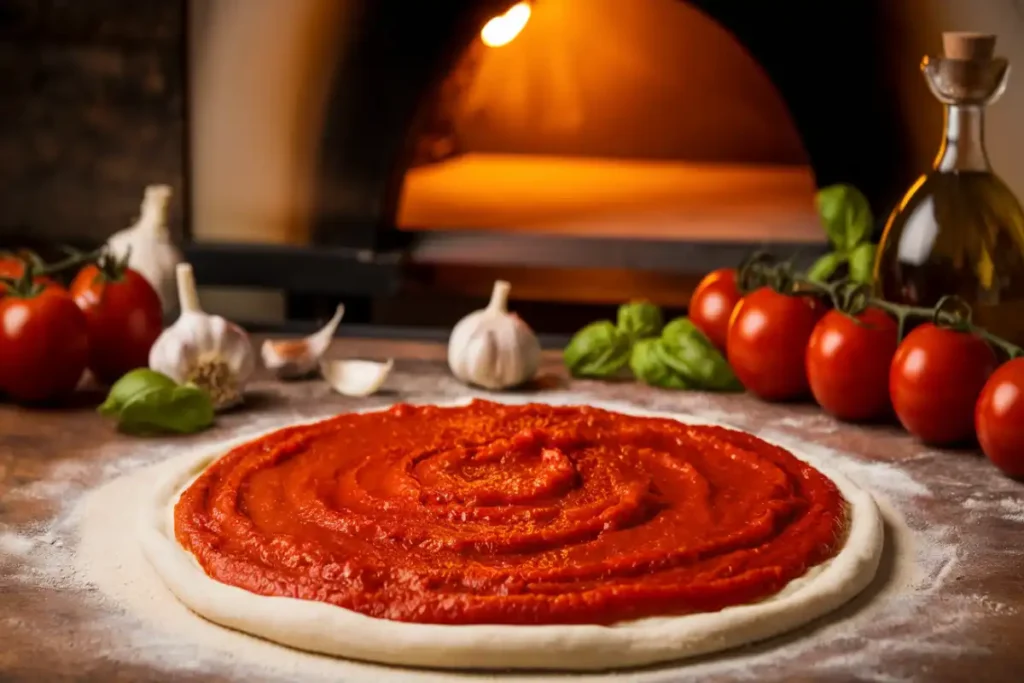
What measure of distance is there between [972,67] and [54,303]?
157cm

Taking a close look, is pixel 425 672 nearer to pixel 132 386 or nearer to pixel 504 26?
pixel 132 386

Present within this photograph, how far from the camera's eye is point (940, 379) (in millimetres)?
1996

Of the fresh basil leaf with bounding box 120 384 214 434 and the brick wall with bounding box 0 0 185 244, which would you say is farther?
the brick wall with bounding box 0 0 185 244

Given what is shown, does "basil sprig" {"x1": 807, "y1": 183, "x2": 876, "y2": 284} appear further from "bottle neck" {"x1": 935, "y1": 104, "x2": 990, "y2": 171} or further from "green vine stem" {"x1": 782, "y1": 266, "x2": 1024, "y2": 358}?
"bottle neck" {"x1": 935, "y1": 104, "x2": 990, "y2": 171}

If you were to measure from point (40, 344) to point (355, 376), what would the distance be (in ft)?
1.78

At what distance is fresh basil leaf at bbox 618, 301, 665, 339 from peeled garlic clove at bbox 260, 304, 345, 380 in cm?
55

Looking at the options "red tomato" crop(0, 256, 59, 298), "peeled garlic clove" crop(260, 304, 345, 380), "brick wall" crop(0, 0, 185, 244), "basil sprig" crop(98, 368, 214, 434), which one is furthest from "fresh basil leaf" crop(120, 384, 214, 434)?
"brick wall" crop(0, 0, 185, 244)

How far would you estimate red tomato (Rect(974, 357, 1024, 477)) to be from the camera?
6.10 feet

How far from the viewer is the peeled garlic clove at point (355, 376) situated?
2.34m

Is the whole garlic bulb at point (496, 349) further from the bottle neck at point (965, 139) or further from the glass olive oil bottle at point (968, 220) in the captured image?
the bottle neck at point (965, 139)

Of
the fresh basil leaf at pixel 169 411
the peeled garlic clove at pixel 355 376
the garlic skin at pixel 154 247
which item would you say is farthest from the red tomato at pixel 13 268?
the peeled garlic clove at pixel 355 376

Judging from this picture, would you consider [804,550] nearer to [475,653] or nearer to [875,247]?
[475,653]

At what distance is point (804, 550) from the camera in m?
1.56

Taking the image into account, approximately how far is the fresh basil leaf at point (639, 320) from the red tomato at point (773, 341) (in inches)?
9.4
